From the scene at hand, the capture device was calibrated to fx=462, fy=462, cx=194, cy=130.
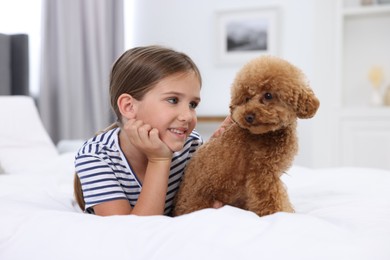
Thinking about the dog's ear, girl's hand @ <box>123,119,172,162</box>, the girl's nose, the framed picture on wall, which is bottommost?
girl's hand @ <box>123,119,172,162</box>

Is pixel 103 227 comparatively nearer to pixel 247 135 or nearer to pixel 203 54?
pixel 247 135

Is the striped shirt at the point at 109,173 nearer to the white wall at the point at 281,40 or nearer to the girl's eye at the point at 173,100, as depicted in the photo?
the girl's eye at the point at 173,100

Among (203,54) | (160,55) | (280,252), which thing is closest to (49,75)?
(203,54)

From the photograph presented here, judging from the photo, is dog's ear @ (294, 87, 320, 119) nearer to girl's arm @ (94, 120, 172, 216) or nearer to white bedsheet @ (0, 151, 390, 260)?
white bedsheet @ (0, 151, 390, 260)

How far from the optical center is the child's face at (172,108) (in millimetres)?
1116

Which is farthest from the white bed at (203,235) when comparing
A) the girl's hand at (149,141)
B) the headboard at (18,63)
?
the headboard at (18,63)

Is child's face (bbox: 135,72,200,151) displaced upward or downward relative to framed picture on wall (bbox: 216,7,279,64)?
downward

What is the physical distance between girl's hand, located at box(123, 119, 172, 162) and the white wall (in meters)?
2.54

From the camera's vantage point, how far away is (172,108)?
3.67ft

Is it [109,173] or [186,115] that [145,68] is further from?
Answer: [109,173]

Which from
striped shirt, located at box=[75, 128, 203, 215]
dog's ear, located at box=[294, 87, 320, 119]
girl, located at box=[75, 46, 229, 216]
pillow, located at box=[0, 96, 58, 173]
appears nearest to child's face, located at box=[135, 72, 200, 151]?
girl, located at box=[75, 46, 229, 216]

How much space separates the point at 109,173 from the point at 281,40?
3071mm

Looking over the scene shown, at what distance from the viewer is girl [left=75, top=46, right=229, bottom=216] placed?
1.08 m

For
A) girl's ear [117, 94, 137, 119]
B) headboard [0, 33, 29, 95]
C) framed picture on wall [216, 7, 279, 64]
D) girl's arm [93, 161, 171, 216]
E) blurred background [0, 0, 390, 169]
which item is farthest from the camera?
framed picture on wall [216, 7, 279, 64]
